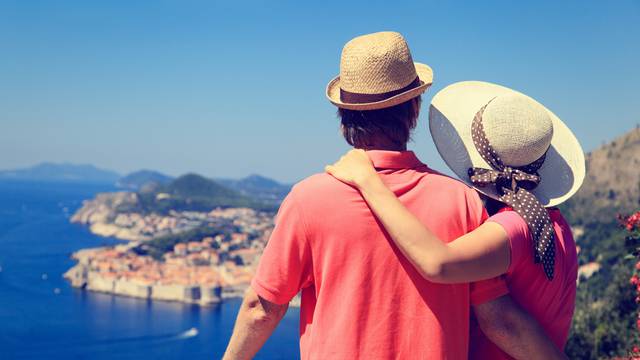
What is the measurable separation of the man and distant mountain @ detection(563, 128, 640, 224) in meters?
43.4

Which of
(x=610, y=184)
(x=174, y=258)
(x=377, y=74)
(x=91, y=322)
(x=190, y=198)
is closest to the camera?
(x=377, y=74)

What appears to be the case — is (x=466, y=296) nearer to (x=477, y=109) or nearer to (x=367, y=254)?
(x=367, y=254)

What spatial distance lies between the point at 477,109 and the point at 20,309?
35691 millimetres

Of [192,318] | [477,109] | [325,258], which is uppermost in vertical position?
[477,109]

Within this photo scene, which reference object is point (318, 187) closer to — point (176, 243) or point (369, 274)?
point (369, 274)

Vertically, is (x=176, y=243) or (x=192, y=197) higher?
(x=176, y=243)

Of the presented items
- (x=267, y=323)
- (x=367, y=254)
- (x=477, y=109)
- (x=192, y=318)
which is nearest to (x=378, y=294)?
(x=367, y=254)

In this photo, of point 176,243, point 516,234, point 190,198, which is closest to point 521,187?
point 516,234

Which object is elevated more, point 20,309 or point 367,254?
point 367,254

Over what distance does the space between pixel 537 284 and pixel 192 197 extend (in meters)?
88.5


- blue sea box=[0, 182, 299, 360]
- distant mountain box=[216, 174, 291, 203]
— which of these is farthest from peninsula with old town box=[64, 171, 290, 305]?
distant mountain box=[216, 174, 291, 203]

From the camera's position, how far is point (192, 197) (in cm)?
8781

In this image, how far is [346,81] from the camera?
104cm

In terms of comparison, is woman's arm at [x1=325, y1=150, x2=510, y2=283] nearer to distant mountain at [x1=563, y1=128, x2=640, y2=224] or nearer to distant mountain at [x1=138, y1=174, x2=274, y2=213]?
distant mountain at [x1=563, y1=128, x2=640, y2=224]
